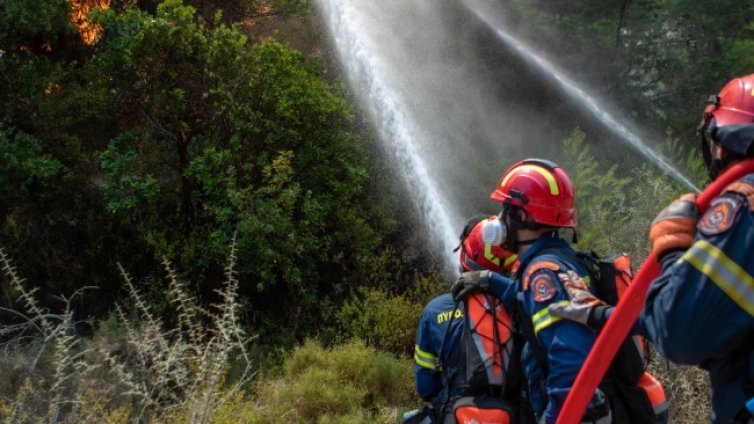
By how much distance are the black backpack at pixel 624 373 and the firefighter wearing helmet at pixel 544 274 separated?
0.04 meters

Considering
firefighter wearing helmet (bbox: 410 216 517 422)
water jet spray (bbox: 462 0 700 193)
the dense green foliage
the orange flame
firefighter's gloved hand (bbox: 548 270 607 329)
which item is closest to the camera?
firefighter's gloved hand (bbox: 548 270 607 329)

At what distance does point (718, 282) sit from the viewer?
1820mm

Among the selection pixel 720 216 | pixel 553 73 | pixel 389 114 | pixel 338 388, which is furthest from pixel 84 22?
pixel 720 216

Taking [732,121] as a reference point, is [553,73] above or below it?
above

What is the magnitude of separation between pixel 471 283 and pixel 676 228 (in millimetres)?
1199

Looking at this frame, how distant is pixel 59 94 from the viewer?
851 cm

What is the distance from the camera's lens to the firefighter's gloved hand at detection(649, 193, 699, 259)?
1956 mm

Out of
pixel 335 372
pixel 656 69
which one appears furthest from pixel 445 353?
pixel 656 69

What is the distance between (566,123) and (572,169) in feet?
14.2

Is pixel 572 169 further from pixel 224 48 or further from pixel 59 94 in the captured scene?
pixel 59 94

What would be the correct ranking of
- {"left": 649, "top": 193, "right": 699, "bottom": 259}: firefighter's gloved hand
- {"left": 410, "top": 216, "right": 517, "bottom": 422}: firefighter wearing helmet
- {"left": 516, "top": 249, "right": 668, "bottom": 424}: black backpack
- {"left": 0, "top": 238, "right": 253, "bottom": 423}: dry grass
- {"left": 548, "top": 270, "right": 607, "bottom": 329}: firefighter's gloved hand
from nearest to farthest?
1. {"left": 649, "top": 193, "right": 699, "bottom": 259}: firefighter's gloved hand
2. {"left": 548, "top": 270, "right": 607, "bottom": 329}: firefighter's gloved hand
3. {"left": 516, "top": 249, "right": 668, "bottom": 424}: black backpack
4. {"left": 410, "top": 216, "right": 517, "bottom": 422}: firefighter wearing helmet
5. {"left": 0, "top": 238, "right": 253, "bottom": 423}: dry grass

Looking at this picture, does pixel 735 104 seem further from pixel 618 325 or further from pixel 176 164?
pixel 176 164

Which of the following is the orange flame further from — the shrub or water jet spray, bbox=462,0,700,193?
water jet spray, bbox=462,0,700,193

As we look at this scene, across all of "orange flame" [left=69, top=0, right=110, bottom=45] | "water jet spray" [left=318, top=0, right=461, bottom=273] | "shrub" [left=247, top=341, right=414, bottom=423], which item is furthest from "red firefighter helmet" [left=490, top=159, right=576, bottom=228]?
"orange flame" [left=69, top=0, right=110, bottom=45]
